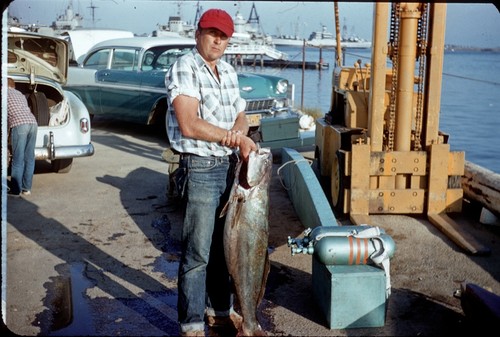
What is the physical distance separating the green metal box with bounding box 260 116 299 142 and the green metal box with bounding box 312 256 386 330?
6.31m

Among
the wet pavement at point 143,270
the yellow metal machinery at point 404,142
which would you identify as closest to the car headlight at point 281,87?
the wet pavement at point 143,270

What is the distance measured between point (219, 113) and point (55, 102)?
643 centimetres

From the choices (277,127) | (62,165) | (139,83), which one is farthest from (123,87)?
(277,127)

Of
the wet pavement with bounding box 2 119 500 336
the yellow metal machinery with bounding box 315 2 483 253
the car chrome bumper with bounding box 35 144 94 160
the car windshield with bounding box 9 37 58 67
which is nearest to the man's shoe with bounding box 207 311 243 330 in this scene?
the wet pavement with bounding box 2 119 500 336

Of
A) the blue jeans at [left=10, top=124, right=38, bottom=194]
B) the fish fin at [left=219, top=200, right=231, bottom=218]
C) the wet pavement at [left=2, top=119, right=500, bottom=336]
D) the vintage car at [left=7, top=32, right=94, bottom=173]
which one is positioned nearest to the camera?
the fish fin at [left=219, top=200, right=231, bottom=218]

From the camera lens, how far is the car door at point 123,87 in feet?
42.7

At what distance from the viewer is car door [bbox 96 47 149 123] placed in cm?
1302

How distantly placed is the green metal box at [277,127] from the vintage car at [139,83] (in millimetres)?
760

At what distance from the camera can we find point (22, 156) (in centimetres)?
818

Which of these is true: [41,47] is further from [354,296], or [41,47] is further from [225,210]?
[354,296]

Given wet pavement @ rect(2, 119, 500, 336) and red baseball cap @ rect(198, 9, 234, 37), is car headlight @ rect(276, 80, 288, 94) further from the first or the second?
red baseball cap @ rect(198, 9, 234, 37)

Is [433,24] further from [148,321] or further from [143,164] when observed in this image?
[143,164]

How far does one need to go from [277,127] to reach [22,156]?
4.37m

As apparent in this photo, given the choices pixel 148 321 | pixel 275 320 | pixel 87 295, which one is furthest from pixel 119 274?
pixel 275 320
